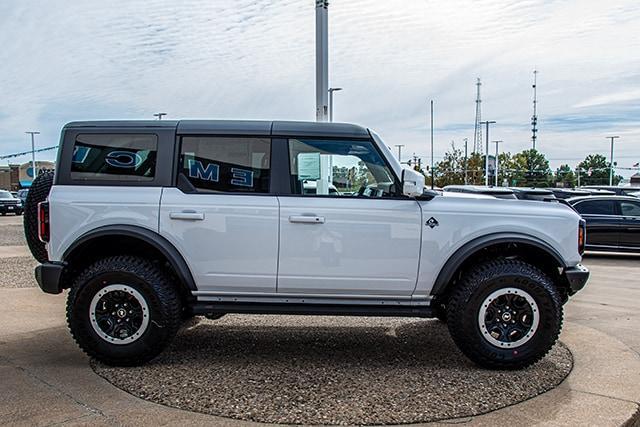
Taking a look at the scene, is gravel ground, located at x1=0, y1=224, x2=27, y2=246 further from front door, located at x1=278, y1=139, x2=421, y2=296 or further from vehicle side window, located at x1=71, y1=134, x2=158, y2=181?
front door, located at x1=278, y1=139, x2=421, y2=296

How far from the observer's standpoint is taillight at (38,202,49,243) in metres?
4.78

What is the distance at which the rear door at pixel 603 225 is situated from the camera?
13.2m

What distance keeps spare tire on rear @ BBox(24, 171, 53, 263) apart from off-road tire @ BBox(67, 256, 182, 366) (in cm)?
80

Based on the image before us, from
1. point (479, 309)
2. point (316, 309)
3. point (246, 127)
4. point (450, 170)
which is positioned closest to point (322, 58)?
point (246, 127)

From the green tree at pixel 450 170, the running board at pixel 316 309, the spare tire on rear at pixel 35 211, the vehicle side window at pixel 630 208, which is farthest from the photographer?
the green tree at pixel 450 170

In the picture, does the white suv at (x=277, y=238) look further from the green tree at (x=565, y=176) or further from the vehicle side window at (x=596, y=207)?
the green tree at (x=565, y=176)

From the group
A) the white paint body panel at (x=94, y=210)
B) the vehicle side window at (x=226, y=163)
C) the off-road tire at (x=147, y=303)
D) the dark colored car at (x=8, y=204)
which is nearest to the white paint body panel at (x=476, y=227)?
the vehicle side window at (x=226, y=163)

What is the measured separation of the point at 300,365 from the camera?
4848 millimetres

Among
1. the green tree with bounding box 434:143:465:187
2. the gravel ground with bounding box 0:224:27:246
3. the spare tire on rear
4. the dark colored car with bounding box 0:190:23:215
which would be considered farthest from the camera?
the green tree with bounding box 434:143:465:187

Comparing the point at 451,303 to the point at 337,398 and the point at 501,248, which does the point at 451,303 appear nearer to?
the point at 501,248

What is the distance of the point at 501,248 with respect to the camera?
4973mm

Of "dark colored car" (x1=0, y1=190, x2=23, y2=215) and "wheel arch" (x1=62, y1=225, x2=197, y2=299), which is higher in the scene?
"wheel arch" (x1=62, y1=225, x2=197, y2=299)

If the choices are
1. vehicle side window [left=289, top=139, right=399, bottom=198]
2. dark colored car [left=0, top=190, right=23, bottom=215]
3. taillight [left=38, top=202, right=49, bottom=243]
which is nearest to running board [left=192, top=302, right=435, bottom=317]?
vehicle side window [left=289, top=139, right=399, bottom=198]

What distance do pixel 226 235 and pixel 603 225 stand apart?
11201 millimetres
